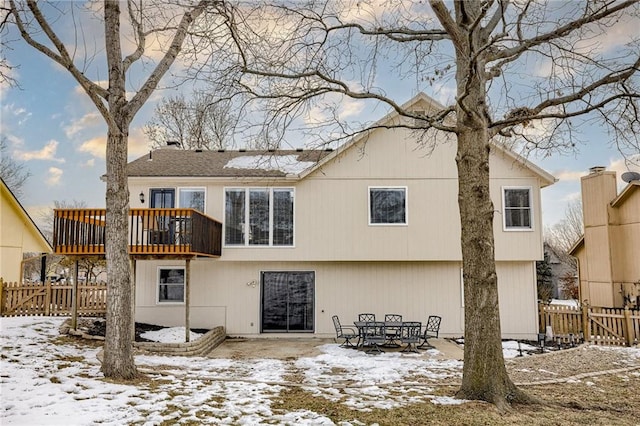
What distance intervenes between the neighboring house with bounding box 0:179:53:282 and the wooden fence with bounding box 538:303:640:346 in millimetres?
20305

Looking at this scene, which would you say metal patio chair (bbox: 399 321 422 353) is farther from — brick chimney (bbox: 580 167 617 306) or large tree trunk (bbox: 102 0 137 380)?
brick chimney (bbox: 580 167 617 306)

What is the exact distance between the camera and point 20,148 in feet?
64.0

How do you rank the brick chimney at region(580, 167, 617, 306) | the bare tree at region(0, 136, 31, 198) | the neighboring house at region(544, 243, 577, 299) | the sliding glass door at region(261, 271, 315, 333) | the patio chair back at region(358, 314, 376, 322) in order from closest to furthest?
1. the patio chair back at region(358, 314, 376, 322)
2. the sliding glass door at region(261, 271, 315, 333)
3. the brick chimney at region(580, 167, 617, 306)
4. the neighboring house at region(544, 243, 577, 299)
5. the bare tree at region(0, 136, 31, 198)

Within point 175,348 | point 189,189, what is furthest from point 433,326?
point 189,189

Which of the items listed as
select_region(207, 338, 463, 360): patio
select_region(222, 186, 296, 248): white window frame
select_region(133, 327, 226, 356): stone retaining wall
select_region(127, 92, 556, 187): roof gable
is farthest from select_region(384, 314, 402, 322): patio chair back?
select_region(133, 327, 226, 356): stone retaining wall

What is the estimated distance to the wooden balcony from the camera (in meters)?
12.3

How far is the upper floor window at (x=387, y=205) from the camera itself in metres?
15.4

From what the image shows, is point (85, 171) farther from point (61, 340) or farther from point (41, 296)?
point (61, 340)

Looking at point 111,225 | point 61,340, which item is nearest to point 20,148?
point 61,340

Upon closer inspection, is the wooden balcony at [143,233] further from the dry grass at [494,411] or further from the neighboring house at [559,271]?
the neighboring house at [559,271]

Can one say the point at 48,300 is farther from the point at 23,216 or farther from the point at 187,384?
the point at 187,384

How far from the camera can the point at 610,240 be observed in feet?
59.9

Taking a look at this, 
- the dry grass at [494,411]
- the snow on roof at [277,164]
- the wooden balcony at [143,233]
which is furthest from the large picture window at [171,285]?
the dry grass at [494,411]

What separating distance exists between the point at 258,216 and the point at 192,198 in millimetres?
2277
